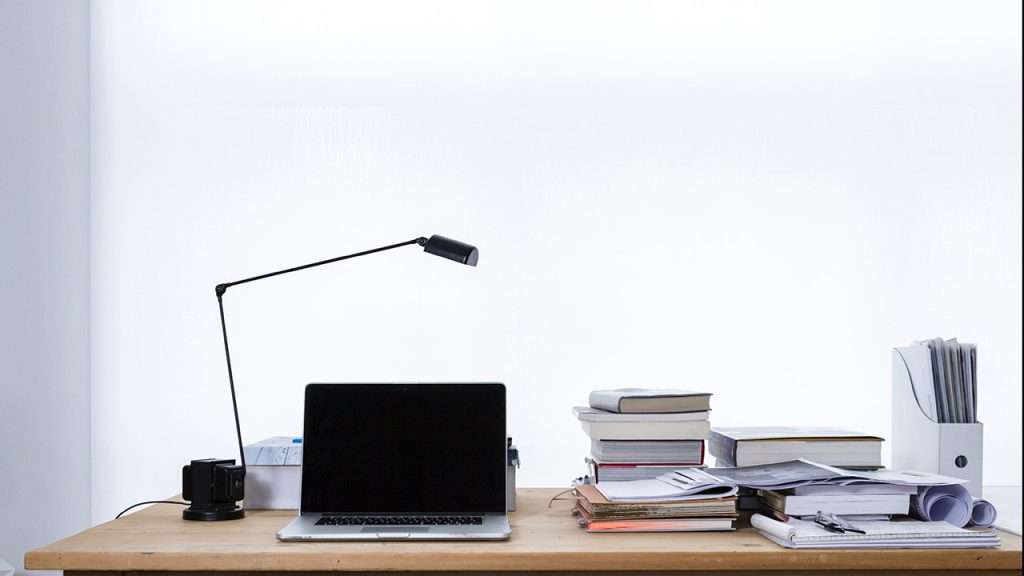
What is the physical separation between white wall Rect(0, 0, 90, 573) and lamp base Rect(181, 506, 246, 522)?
25.9 inches

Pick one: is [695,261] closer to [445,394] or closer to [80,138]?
[445,394]

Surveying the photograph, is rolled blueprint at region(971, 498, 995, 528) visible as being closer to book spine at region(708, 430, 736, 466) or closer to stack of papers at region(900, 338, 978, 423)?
stack of papers at region(900, 338, 978, 423)

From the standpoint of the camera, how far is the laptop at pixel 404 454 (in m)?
1.55

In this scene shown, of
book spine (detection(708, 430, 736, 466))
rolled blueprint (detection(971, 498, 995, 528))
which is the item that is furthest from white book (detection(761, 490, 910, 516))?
book spine (detection(708, 430, 736, 466))

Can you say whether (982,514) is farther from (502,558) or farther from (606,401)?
(502,558)

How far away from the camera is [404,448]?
1577 mm

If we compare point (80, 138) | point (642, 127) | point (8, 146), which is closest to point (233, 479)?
point (8, 146)

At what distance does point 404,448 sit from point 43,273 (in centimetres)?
110

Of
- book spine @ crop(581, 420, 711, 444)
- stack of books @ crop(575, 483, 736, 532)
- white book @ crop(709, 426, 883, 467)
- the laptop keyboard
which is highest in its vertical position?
book spine @ crop(581, 420, 711, 444)

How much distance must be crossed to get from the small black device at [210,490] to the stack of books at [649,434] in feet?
2.16

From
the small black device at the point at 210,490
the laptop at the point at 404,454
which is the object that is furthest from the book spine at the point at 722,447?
the small black device at the point at 210,490

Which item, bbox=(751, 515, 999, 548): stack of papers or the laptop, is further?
the laptop

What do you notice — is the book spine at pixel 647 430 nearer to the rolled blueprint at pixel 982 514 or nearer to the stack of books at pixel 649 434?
the stack of books at pixel 649 434

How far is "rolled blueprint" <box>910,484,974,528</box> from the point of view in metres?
1.43
